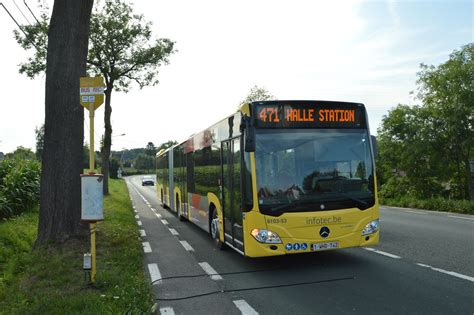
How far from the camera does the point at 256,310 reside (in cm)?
525

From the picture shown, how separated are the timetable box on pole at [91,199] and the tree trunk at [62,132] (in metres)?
2.85

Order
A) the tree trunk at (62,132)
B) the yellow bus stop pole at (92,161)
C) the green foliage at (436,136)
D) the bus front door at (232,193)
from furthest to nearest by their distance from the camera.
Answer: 1. the green foliage at (436,136)
2. the tree trunk at (62,132)
3. the bus front door at (232,193)
4. the yellow bus stop pole at (92,161)

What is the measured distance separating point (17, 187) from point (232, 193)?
9.77m

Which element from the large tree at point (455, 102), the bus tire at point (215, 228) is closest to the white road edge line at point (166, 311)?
the bus tire at point (215, 228)

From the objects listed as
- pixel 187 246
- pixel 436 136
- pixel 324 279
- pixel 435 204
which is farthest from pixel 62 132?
pixel 436 136

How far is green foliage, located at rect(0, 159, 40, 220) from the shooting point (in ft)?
43.1

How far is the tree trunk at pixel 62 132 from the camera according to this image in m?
8.70

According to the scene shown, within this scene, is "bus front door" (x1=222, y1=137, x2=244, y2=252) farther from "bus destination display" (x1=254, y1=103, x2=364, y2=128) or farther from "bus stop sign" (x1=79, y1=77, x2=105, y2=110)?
"bus stop sign" (x1=79, y1=77, x2=105, y2=110)

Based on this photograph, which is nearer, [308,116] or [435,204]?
[308,116]

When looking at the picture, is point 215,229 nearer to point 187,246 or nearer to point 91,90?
point 187,246

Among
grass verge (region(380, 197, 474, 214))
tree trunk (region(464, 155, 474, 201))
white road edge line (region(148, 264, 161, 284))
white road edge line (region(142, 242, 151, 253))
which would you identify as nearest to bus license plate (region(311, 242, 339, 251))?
white road edge line (region(148, 264, 161, 284))

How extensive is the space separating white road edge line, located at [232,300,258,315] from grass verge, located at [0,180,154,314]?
3.63 ft

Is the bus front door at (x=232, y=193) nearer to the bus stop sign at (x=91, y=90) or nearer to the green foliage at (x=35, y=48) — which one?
the bus stop sign at (x=91, y=90)

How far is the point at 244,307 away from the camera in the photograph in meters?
5.38
